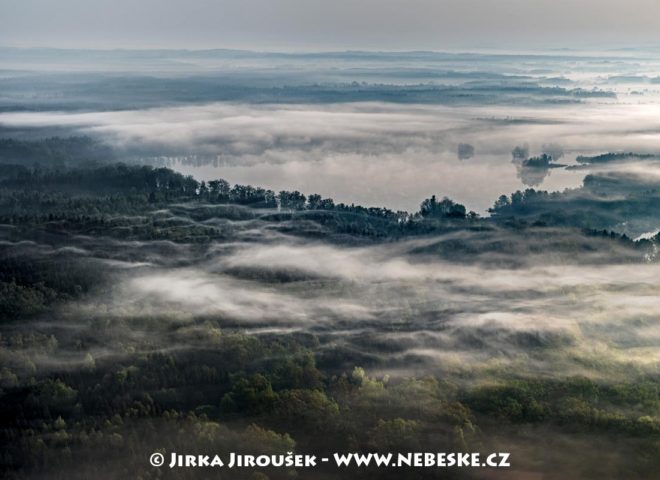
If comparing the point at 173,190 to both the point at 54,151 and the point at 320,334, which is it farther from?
the point at 320,334

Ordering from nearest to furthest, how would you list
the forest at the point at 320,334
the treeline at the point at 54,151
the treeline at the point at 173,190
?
the forest at the point at 320,334, the treeline at the point at 173,190, the treeline at the point at 54,151

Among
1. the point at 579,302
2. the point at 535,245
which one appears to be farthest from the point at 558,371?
the point at 535,245

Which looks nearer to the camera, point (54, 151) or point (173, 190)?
point (173, 190)

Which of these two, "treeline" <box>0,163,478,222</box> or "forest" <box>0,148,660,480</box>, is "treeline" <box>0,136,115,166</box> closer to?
"treeline" <box>0,163,478,222</box>

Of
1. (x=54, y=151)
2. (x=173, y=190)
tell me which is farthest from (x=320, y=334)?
(x=54, y=151)

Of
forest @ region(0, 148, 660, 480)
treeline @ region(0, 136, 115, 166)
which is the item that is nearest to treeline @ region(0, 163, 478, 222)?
forest @ region(0, 148, 660, 480)

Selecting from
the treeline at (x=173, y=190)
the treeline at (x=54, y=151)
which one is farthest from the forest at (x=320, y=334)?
the treeline at (x=54, y=151)

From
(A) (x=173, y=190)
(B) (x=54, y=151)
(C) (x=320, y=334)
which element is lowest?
(C) (x=320, y=334)

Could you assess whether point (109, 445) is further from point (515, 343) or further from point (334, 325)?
point (515, 343)

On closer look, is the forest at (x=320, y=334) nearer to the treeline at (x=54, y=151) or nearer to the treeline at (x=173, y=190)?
the treeline at (x=173, y=190)

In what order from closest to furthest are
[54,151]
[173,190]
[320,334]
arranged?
[320,334] < [173,190] < [54,151]

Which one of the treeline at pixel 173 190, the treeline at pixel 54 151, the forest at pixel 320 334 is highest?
the treeline at pixel 54 151
